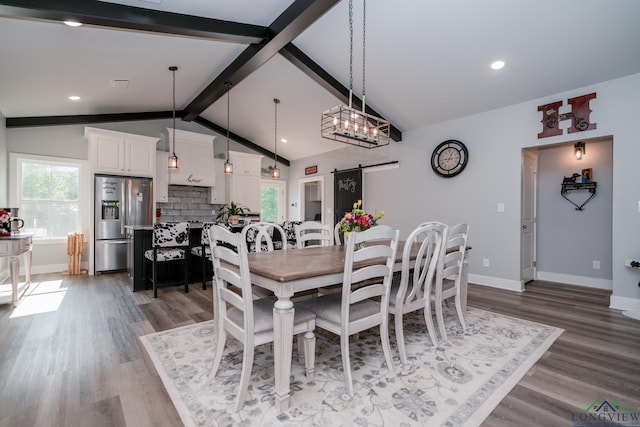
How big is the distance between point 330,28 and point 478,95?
2.23 meters

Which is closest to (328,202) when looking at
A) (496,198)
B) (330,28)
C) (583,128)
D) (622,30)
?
(496,198)

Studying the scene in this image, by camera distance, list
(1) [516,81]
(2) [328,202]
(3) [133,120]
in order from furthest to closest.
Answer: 1. (2) [328,202]
2. (3) [133,120]
3. (1) [516,81]

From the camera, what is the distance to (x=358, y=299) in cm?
181

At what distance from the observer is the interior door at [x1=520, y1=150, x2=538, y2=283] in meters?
4.25

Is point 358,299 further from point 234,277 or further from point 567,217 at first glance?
point 567,217

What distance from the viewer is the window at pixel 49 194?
4754 millimetres

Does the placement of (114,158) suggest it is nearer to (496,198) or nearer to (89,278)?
(89,278)

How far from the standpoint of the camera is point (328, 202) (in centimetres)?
698

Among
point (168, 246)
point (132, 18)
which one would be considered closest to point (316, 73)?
point (132, 18)

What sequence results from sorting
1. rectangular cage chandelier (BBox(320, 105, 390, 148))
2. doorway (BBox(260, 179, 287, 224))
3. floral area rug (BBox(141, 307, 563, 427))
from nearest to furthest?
floral area rug (BBox(141, 307, 563, 427)), rectangular cage chandelier (BBox(320, 105, 390, 148)), doorway (BBox(260, 179, 287, 224))

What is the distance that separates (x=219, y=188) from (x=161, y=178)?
1.20 metres

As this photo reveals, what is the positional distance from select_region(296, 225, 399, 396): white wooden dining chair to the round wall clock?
3.37 m

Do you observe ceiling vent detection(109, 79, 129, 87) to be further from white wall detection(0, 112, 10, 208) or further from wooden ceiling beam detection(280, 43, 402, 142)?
wooden ceiling beam detection(280, 43, 402, 142)

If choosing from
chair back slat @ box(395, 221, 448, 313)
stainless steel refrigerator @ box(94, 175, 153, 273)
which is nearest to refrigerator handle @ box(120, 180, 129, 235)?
stainless steel refrigerator @ box(94, 175, 153, 273)
